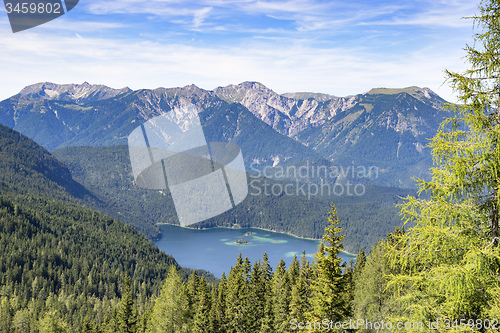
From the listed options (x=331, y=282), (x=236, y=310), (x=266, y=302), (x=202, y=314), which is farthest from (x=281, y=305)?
(x=331, y=282)

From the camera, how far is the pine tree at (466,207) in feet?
30.8

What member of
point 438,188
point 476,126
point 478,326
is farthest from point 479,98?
point 478,326

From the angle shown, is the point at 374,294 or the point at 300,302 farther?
the point at 300,302

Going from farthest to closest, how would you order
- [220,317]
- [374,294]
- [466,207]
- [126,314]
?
[220,317] → [126,314] → [374,294] → [466,207]

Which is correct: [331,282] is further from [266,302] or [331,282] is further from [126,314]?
[266,302]

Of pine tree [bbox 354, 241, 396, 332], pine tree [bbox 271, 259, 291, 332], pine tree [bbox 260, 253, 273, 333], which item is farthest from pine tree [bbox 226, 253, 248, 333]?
pine tree [bbox 354, 241, 396, 332]

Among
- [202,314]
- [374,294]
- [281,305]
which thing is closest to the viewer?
[374,294]

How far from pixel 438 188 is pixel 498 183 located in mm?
1395

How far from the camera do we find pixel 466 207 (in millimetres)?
9703

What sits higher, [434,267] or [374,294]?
[434,267]

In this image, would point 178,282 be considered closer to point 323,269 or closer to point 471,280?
point 323,269

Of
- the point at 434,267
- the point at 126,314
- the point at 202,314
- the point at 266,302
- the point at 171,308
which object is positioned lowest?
the point at 266,302

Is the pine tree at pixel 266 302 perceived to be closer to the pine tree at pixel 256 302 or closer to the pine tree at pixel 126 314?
the pine tree at pixel 256 302

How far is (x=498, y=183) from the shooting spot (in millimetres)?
9352
